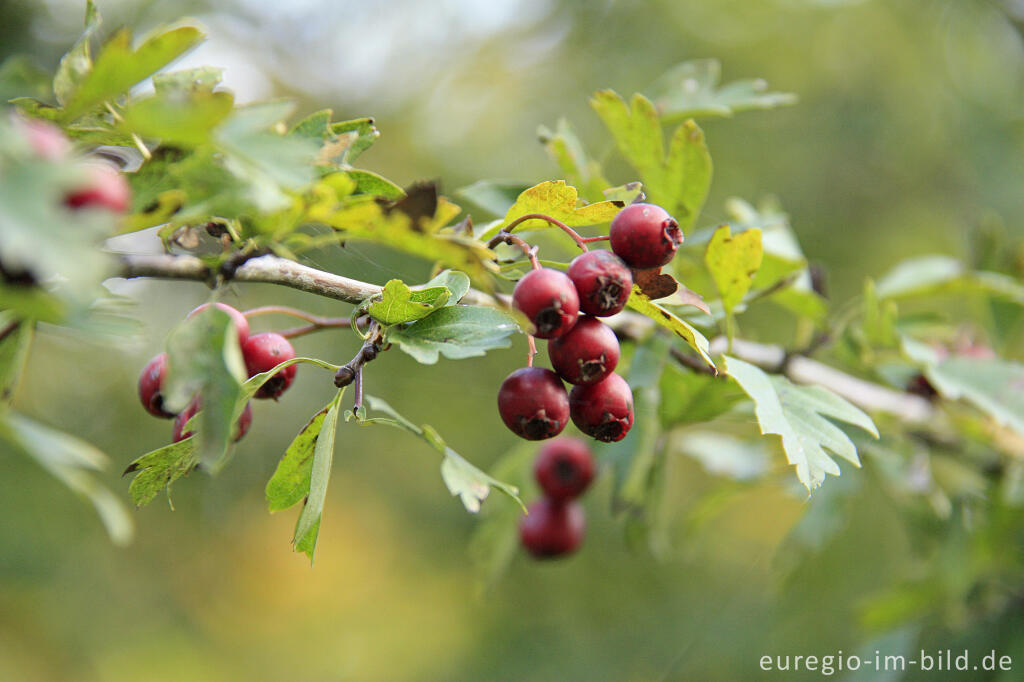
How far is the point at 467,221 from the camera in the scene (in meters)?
0.90

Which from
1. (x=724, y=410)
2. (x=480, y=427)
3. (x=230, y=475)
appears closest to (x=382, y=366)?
(x=480, y=427)

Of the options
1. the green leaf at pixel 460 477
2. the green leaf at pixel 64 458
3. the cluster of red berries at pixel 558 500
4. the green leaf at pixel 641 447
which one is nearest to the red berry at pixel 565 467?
the cluster of red berries at pixel 558 500

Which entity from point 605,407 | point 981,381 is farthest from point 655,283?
point 981,381

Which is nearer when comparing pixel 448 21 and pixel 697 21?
pixel 697 21

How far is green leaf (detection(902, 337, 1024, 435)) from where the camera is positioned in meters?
1.36

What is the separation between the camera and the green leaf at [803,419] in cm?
95

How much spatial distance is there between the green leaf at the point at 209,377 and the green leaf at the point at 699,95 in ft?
3.48

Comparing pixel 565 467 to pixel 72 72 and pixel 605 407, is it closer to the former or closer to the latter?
pixel 605 407

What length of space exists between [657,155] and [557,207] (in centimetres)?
43

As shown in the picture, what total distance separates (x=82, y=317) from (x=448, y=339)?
14.8 inches

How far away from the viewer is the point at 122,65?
654 millimetres

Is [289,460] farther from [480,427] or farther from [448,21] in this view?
[448,21]

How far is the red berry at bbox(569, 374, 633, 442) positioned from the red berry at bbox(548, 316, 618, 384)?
0.05 metres

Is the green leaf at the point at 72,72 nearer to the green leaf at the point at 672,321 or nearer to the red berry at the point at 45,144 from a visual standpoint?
the red berry at the point at 45,144
